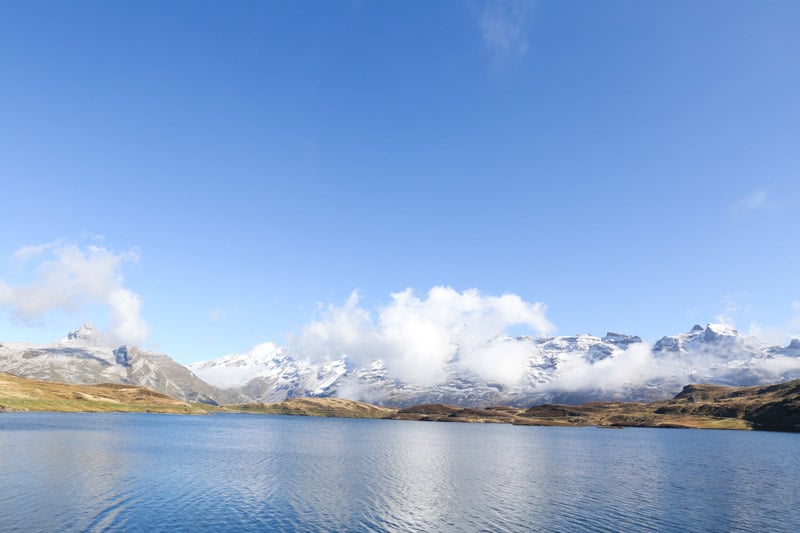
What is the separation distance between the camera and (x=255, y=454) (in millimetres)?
128125

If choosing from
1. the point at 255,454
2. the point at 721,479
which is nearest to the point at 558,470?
the point at 721,479

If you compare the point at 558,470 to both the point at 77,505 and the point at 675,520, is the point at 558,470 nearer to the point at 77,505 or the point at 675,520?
the point at 675,520

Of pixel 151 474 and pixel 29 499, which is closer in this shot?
pixel 29 499

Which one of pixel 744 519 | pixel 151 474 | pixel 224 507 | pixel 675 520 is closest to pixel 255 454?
pixel 151 474

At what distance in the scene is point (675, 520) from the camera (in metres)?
68.6

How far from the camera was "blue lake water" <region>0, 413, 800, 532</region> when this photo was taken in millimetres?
61344

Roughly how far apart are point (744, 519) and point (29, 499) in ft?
330

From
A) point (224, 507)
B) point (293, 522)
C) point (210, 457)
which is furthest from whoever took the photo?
point (210, 457)

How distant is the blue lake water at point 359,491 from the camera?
201ft

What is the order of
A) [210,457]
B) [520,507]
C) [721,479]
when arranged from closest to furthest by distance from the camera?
[520,507] → [721,479] → [210,457]

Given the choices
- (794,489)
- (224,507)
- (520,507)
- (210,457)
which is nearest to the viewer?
(224,507)

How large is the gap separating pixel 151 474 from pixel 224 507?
2977cm

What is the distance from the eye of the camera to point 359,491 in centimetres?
8219

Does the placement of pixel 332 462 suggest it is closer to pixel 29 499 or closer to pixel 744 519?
pixel 29 499
